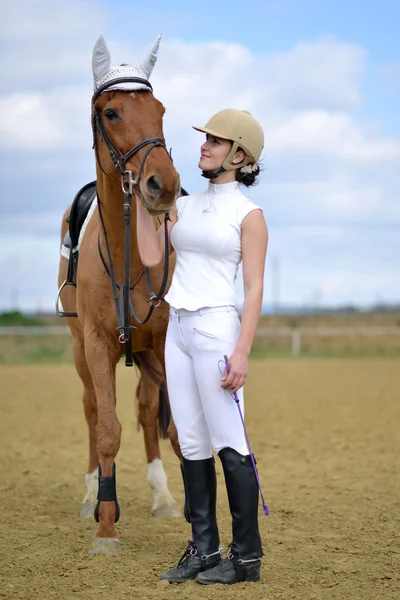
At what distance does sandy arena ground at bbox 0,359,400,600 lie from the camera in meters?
4.08

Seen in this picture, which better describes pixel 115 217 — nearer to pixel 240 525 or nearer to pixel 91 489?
pixel 240 525

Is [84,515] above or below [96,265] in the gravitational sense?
below

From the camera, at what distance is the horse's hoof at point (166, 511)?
19.4 feet

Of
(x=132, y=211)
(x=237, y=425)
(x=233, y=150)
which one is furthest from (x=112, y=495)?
(x=233, y=150)

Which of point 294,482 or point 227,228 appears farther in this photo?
point 294,482

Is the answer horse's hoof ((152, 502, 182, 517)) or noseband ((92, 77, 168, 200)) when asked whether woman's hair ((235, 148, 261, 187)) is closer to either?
noseband ((92, 77, 168, 200))

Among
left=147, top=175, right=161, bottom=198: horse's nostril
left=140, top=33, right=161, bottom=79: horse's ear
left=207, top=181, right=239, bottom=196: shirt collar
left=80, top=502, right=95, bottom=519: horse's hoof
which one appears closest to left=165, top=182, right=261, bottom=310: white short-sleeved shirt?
left=207, top=181, right=239, bottom=196: shirt collar

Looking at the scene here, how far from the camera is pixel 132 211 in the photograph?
471 cm

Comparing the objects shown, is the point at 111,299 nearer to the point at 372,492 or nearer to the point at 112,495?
the point at 112,495

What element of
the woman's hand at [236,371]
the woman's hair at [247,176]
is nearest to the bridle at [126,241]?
the woman's hair at [247,176]

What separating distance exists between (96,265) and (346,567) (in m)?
2.23

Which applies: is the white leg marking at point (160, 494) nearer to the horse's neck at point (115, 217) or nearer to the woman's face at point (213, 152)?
the horse's neck at point (115, 217)

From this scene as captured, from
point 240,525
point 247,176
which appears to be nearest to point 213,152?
point 247,176

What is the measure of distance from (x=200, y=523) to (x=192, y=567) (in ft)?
0.72
